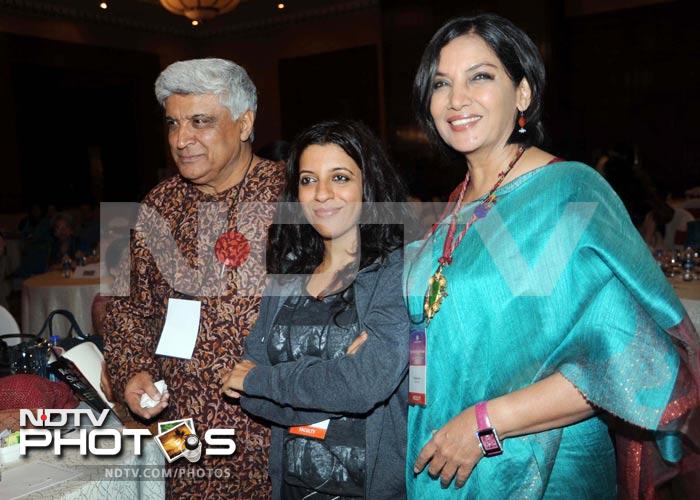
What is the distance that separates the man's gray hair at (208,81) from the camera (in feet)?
5.74

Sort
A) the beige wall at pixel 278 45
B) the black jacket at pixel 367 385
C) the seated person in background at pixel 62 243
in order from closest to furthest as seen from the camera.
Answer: the black jacket at pixel 367 385 < the seated person in background at pixel 62 243 < the beige wall at pixel 278 45

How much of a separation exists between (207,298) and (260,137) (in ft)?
36.7

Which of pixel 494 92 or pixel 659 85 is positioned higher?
pixel 659 85

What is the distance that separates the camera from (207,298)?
5.88ft

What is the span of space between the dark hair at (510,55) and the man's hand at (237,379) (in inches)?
29.8

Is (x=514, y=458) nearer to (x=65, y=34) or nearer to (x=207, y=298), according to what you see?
(x=207, y=298)

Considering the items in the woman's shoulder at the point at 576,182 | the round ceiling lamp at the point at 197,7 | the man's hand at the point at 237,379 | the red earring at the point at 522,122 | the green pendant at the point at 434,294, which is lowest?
the man's hand at the point at 237,379

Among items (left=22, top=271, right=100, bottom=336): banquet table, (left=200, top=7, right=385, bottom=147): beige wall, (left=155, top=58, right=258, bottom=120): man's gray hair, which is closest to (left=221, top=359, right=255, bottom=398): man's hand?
(left=155, top=58, right=258, bottom=120): man's gray hair

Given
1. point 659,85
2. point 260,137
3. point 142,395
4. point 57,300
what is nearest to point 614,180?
point 142,395

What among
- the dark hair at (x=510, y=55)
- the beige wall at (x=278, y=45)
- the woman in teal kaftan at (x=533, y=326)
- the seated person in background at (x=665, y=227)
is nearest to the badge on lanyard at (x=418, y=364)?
the woman in teal kaftan at (x=533, y=326)

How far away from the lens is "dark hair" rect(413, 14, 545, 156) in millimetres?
1355

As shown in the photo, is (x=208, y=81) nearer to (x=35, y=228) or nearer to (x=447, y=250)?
(x=447, y=250)

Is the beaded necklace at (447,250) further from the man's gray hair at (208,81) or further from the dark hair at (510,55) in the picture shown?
the man's gray hair at (208,81)

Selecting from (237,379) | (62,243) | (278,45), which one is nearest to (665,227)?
(237,379)
